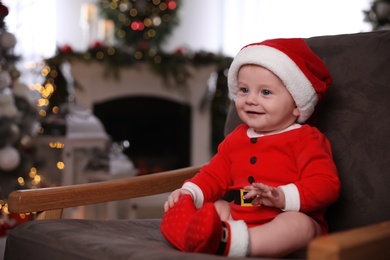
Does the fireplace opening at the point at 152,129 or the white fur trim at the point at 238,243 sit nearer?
the white fur trim at the point at 238,243

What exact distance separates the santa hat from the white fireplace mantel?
11.2 feet

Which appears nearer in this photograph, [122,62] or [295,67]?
[295,67]

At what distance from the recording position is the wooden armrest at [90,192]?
146 cm

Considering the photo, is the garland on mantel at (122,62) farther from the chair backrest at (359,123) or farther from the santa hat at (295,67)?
the santa hat at (295,67)

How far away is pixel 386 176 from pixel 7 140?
7.15 feet

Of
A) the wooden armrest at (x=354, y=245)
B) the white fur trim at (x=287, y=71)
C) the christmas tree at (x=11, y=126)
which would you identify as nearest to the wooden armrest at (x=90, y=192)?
the white fur trim at (x=287, y=71)

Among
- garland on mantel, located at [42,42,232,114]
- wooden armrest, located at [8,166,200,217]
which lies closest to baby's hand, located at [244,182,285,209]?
wooden armrest, located at [8,166,200,217]

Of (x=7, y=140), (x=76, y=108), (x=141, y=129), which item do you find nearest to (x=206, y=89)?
(x=141, y=129)

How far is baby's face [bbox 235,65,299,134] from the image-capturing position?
1.43m

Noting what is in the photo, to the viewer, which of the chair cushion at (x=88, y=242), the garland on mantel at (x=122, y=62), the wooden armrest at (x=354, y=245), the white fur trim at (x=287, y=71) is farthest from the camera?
the garland on mantel at (x=122, y=62)

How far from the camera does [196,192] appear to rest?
1.48 meters

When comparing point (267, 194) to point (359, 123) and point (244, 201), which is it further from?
point (359, 123)

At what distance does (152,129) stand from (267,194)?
3.92m

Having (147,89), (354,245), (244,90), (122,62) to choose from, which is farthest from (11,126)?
(354,245)
